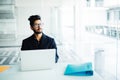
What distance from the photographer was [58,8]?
A: 6.36 m

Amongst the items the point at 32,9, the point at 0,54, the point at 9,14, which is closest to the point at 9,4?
the point at 9,14

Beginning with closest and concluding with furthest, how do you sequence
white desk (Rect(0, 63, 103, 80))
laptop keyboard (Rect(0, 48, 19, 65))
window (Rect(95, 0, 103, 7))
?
white desk (Rect(0, 63, 103, 80)), laptop keyboard (Rect(0, 48, 19, 65)), window (Rect(95, 0, 103, 7))

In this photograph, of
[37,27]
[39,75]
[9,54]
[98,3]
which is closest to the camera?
[39,75]

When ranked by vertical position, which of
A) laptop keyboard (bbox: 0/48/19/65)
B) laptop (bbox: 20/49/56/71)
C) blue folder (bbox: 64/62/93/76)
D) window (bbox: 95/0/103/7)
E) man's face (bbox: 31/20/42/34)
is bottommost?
laptop keyboard (bbox: 0/48/19/65)

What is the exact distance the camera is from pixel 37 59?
59.6 inches

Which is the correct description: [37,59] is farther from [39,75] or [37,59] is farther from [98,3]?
[98,3]

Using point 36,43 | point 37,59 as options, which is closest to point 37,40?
point 36,43

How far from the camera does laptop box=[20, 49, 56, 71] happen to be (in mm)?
1485

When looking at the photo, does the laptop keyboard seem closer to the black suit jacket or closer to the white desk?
the black suit jacket

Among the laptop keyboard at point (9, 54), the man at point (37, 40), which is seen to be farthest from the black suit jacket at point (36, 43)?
the laptop keyboard at point (9, 54)

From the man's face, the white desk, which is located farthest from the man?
the white desk

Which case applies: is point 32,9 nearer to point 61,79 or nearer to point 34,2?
point 34,2

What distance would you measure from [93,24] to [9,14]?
4346 mm

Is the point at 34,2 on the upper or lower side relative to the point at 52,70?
upper
